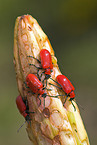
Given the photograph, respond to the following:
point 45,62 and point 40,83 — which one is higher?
point 45,62

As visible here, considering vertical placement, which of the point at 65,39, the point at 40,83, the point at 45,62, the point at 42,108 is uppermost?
the point at 65,39

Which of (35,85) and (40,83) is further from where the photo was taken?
(40,83)

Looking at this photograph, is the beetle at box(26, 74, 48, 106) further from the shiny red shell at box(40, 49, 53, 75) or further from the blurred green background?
the blurred green background

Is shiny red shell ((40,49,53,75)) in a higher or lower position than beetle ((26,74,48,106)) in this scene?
higher

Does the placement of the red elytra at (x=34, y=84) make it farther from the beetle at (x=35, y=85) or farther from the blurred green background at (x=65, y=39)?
the blurred green background at (x=65, y=39)

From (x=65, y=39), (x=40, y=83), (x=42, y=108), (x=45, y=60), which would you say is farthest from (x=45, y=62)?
(x=65, y=39)

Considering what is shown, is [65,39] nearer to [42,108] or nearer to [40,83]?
[40,83]

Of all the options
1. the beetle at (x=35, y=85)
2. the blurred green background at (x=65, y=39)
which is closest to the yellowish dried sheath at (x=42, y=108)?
the beetle at (x=35, y=85)

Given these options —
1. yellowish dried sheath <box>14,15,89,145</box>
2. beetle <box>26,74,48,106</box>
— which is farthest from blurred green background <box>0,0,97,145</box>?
beetle <box>26,74,48,106</box>
